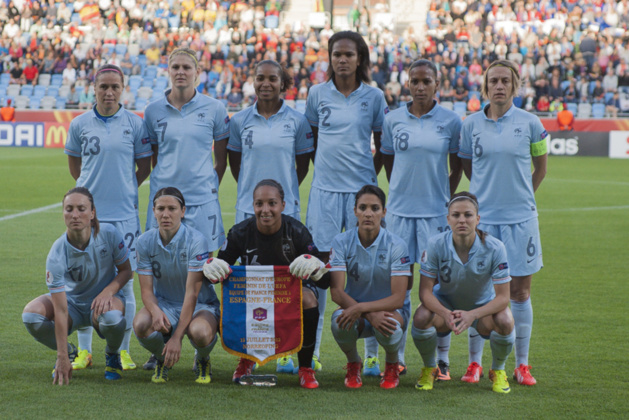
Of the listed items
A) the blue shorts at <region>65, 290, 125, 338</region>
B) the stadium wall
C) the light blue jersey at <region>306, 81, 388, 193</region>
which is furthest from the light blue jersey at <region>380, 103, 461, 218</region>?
the stadium wall

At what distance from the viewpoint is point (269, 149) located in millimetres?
4879

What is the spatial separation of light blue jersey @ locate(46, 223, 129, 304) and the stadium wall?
57.0 feet

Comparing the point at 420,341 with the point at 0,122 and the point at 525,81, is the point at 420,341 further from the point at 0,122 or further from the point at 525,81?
the point at 0,122

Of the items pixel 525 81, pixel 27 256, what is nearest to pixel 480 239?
pixel 27 256

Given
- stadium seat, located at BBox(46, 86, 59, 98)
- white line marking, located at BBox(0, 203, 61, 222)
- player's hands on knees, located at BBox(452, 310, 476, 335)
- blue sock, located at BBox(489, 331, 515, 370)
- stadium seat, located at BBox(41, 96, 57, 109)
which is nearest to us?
player's hands on knees, located at BBox(452, 310, 476, 335)

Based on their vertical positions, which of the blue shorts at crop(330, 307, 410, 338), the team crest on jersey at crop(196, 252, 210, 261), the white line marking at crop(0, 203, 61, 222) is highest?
the team crest on jersey at crop(196, 252, 210, 261)

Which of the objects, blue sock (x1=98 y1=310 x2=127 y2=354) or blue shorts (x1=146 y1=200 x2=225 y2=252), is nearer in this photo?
blue sock (x1=98 y1=310 x2=127 y2=354)

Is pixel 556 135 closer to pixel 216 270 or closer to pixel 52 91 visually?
pixel 52 91

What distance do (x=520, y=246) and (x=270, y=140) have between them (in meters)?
1.62

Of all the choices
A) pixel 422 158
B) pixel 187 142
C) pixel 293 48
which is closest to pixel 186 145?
pixel 187 142

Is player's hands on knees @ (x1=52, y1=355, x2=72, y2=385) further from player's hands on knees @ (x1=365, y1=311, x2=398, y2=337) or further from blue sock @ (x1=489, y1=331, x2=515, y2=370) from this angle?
blue sock @ (x1=489, y1=331, x2=515, y2=370)

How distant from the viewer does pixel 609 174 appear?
53.9ft

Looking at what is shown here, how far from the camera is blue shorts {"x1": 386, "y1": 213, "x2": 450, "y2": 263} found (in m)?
4.79

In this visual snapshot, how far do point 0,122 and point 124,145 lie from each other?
19.2 metres
